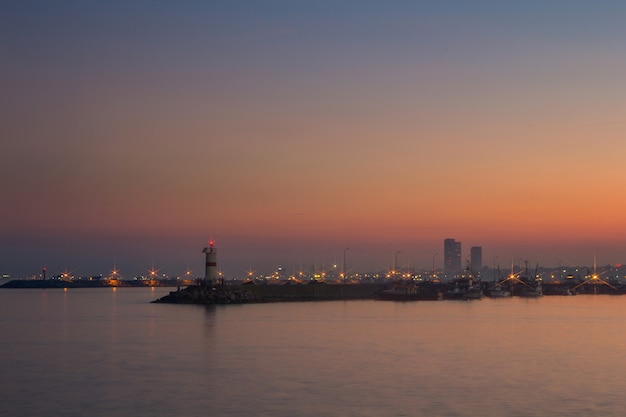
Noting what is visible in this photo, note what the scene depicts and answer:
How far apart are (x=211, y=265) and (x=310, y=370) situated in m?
95.2

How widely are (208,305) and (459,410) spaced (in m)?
107

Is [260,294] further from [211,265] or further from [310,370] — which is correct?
[310,370]

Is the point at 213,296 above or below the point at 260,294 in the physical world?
above

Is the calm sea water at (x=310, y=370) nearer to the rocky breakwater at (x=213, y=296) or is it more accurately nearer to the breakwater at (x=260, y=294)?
the rocky breakwater at (x=213, y=296)

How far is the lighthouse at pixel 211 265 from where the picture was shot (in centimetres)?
14450

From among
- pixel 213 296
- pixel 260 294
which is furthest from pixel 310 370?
pixel 260 294

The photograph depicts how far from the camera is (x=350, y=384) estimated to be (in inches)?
1797

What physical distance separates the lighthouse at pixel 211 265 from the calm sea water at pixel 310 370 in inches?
2043

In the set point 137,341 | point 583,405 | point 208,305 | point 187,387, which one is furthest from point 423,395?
point 208,305

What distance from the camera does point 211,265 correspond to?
145500 mm

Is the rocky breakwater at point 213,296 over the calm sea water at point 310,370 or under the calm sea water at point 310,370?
over

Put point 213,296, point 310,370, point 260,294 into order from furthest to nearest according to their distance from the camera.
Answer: point 260,294, point 213,296, point 310,370

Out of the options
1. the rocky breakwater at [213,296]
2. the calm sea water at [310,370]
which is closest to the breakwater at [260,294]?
the rocky breakwater at [213,296]

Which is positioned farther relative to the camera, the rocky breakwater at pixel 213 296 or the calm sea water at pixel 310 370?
the rocky breakwater at pixel 213 296
